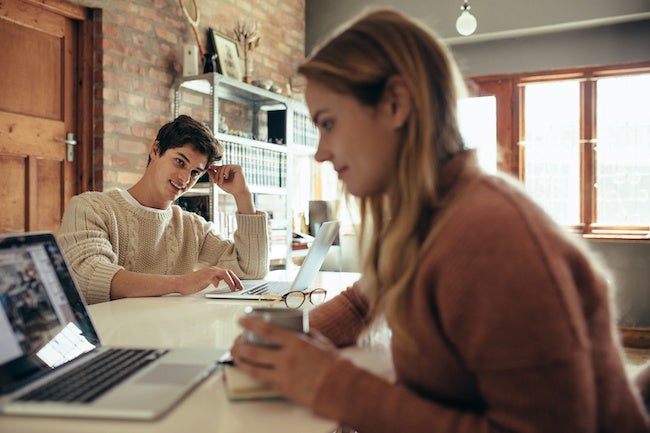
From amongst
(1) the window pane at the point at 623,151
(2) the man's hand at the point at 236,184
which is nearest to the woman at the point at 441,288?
(2) the man's hand at the point at 236,184

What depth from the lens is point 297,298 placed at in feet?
5.29

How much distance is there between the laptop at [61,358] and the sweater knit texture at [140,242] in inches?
26.0

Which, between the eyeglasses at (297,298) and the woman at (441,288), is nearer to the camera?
the woman at (441,288)

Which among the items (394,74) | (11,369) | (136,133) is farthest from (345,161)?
(136,133)

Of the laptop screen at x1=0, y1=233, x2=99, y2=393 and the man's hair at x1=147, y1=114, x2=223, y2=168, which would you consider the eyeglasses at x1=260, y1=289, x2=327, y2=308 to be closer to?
the laptop screen at x1=0, y1=233, x2=99, y2=393

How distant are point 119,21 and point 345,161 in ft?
9.39

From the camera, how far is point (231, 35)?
14.0 ft

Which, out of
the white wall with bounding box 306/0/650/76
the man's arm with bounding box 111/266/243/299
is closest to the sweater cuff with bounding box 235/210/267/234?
the man's arm with bounding box 111/266/243/299

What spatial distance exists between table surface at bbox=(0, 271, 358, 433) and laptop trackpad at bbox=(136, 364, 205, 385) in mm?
26

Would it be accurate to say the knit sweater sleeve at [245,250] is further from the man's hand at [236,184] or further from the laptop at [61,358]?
the laptop at [61,358]

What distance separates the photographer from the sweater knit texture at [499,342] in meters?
0.60

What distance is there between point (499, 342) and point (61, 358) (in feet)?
2.29

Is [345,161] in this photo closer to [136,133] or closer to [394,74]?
[394,74]

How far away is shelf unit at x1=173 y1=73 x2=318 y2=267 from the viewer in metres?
3.60
